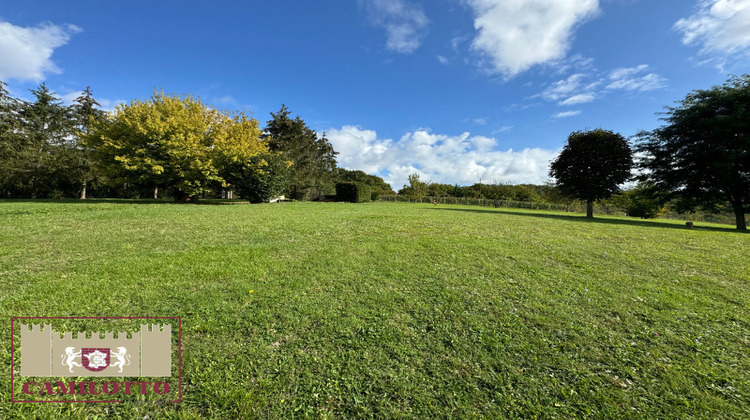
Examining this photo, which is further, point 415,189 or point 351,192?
point 415,189

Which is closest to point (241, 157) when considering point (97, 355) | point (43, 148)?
point (97, 355)

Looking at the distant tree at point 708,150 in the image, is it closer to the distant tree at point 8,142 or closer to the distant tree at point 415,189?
the distant tree at point 415,189

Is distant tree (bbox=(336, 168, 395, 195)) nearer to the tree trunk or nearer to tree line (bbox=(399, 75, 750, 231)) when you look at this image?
tree line (bbox=(399, 75, 750, 231))

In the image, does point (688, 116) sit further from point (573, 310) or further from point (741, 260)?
point (573, 310)

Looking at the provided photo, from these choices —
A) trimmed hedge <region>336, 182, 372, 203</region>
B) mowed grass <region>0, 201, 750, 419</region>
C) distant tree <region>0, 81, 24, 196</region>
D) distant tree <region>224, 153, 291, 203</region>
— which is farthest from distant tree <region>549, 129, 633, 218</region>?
distant tree <region>0, 81, 24, 196</region>

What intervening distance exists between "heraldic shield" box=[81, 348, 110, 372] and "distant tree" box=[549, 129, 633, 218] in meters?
27.1

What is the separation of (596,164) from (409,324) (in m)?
25.4

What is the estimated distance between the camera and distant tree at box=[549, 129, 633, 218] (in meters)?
20.5

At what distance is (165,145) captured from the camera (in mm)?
17688

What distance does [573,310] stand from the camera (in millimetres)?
3488

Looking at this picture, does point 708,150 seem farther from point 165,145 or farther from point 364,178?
point 364,178

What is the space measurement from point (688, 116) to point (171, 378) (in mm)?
26791

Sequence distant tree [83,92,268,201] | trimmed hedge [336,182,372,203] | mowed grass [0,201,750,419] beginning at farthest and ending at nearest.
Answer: trimmed hedge [336,182,372,203]
distant tree [83,92,268,201]
mowed grass [0,201,750,419]

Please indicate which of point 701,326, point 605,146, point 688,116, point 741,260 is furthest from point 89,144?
point 688,116
